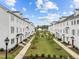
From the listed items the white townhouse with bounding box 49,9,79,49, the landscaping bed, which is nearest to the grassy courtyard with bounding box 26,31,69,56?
the landscaping bed

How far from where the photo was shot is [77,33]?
153 feet

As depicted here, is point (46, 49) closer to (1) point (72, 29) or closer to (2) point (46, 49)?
(2) point (46, 49)

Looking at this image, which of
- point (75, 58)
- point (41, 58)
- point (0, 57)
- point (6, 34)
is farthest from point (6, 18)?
point (75, 58)

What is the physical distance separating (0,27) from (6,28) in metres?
1.44

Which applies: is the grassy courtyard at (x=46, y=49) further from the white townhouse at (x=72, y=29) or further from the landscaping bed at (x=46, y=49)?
the white townhouse at (x=72, y=29)

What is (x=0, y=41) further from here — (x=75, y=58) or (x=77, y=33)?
(x=77, y=33)

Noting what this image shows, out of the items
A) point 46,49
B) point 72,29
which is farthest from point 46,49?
point 72,29

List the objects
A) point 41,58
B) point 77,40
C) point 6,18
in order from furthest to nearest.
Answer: point 77,40 < point 6,18 < point 41,58

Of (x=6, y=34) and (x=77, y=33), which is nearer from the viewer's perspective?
(x=6, y=34)

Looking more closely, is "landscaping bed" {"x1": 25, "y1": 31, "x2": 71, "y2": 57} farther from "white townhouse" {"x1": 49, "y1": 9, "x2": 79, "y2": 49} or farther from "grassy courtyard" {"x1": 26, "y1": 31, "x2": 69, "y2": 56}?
"white townhouse" {"x1": 49, "y1": 9, "x2": 79, "y2": 49}

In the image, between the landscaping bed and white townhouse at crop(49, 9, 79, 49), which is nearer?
the landscaping bed

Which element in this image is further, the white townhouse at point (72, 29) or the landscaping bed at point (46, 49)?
the white townhouse at point (72, 29)

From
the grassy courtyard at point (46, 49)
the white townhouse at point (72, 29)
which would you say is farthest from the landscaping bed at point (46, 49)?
the white townhouse at point (72, 29)

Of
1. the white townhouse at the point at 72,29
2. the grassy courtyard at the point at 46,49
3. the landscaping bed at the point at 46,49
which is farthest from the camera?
the white townhouse at the point at 72,29
